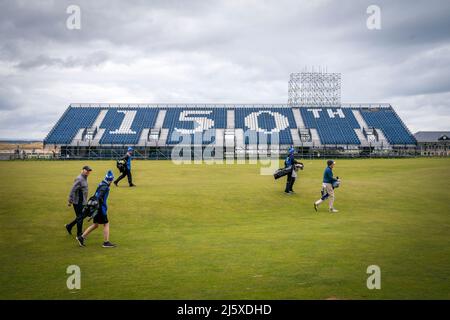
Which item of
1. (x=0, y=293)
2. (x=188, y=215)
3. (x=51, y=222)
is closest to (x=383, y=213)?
(x=188, y=215)

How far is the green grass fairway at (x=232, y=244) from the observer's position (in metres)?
8.91

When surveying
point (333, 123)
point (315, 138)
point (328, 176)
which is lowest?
point (328, 176)

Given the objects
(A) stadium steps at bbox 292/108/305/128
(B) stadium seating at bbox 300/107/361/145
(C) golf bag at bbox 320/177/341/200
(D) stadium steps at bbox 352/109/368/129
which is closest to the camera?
(C) golf bag at bbox 320/177/341/200

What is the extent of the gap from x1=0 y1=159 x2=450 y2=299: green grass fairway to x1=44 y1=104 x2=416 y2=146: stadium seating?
47697 mm

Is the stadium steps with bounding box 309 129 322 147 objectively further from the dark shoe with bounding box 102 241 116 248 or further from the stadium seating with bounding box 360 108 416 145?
the dark shoe with bounding box 102 241 116 248

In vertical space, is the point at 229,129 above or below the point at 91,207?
above

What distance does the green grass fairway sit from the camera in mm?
8914

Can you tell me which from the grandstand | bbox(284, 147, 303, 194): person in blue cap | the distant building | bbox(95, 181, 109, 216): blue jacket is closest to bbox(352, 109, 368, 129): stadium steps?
the grandstand

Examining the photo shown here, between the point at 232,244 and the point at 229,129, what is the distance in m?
63.7

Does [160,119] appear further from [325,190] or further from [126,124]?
[325,190]

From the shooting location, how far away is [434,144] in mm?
82250

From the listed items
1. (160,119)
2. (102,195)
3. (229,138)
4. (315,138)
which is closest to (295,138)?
(315,138)

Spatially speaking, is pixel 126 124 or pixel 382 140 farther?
pixel 126 124

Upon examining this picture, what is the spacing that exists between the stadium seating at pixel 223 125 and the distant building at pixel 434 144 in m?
3.26
